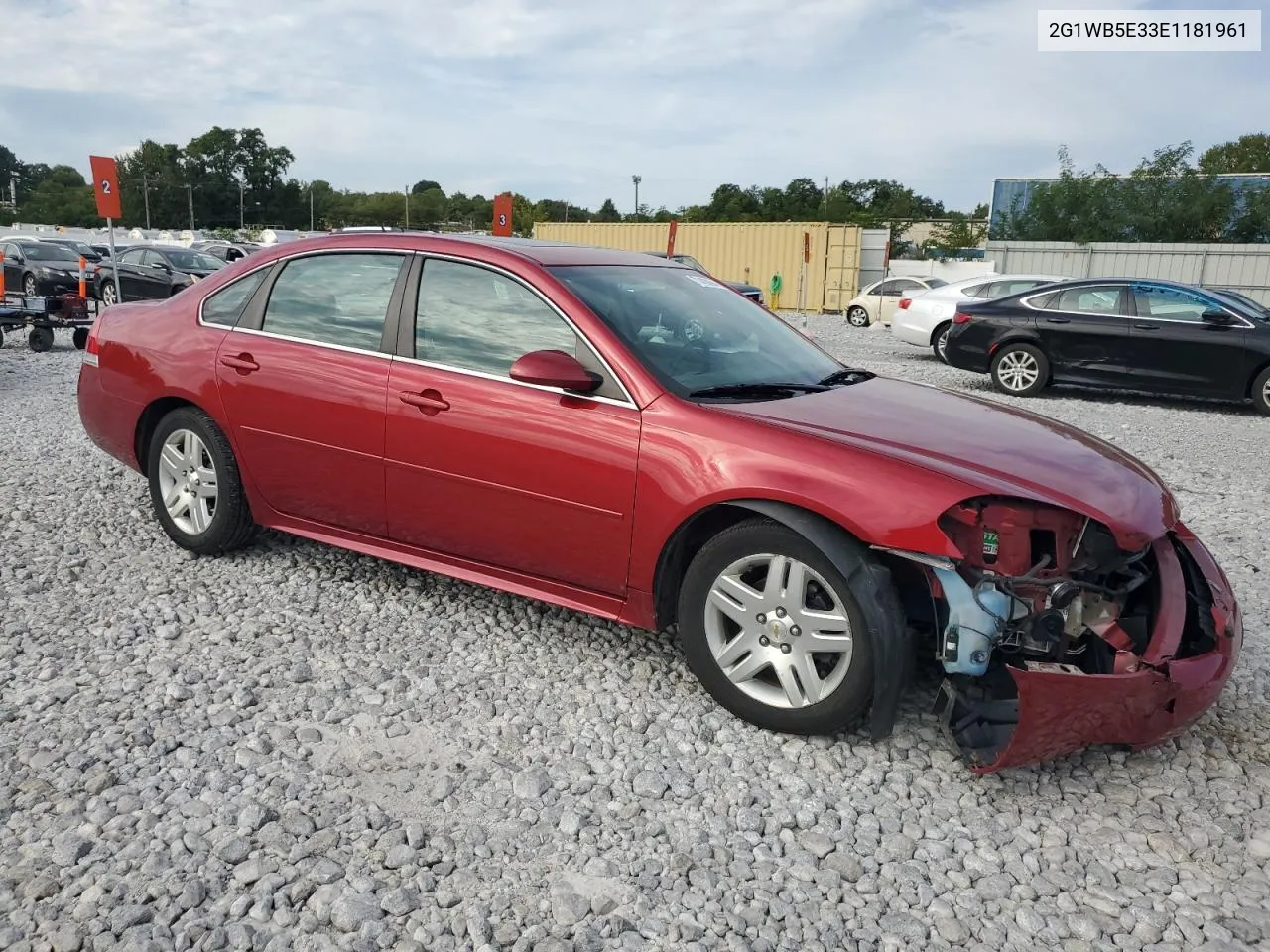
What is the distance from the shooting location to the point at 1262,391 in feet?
35.3

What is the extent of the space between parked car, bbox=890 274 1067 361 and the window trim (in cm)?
1210

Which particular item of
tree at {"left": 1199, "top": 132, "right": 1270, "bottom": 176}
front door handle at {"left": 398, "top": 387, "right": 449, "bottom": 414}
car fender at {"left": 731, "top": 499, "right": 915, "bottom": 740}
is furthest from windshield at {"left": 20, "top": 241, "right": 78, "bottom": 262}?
tree at {"left": 1199, "top": 132, "right": 1270, "bottom": 176}

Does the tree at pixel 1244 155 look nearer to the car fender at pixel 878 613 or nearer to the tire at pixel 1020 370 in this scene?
the tire at pixel 1020 370

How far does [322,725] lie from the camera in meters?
3.34

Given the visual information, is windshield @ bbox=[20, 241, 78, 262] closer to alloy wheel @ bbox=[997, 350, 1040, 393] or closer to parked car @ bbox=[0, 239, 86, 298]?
parked car @ bbox=[0, 239, 86, 298]

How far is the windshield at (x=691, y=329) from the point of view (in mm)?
3709

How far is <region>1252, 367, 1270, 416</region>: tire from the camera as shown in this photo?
1071cm

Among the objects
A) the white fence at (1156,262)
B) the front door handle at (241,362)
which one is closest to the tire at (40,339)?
the front door handle at (241,362)

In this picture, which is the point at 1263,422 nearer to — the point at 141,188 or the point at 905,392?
the point at 905,392

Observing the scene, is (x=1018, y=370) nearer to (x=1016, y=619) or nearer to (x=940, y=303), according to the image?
(x=940, y=303)

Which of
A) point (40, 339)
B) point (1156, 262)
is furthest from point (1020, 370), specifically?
point (1156, 262)

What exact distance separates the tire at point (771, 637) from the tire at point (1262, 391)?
32.4ft

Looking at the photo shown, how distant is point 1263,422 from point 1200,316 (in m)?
1.32

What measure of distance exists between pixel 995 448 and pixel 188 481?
12.1 ft
